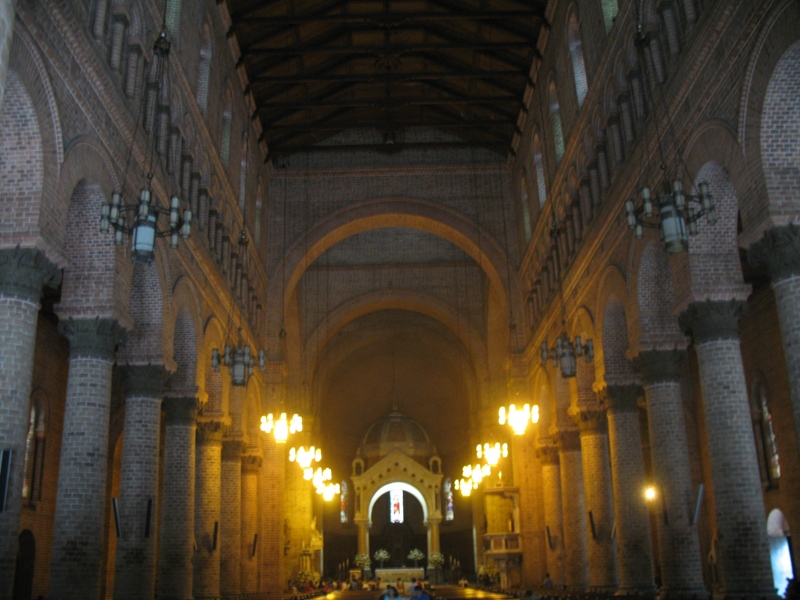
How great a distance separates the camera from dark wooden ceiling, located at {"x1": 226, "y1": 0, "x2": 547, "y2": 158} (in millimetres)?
21984

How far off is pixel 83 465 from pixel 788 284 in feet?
31.4

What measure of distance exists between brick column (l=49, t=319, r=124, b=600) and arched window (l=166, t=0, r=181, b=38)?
703 cm

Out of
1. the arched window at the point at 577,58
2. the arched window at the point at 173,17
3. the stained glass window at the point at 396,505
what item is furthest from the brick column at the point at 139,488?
the stained glass window at the point at 396,505

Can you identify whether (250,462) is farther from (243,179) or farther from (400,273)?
(400,273)

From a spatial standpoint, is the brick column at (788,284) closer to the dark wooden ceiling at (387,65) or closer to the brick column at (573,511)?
the brick column at (573,511)

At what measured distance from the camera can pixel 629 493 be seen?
16.8 metres

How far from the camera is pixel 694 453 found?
23969 mm

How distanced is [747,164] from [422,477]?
34033 mm

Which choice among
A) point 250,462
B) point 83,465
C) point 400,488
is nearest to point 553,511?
point 250,462

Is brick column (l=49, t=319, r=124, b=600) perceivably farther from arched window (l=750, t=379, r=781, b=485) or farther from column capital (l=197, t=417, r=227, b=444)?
arched window (l=750, t=379, r=781, b=485)

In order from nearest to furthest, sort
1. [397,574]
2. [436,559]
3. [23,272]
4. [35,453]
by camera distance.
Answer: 1. [23,272]
2. [35,453]
3. [397,574]
4. [436,559]

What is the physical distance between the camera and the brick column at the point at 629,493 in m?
16.3

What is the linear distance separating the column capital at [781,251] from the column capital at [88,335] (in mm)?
9042

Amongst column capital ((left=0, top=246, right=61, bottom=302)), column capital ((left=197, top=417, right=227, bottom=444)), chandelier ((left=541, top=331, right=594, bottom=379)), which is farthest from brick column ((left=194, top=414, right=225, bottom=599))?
column capital ((left=0, top=246, right=61, bottom=302))
